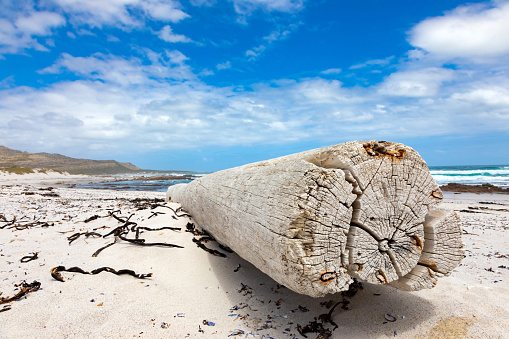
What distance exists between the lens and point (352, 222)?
2.25 metres

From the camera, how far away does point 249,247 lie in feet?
9.10

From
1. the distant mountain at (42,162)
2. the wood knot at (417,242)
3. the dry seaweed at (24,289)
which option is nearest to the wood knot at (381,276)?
the wood knot at (417,242)

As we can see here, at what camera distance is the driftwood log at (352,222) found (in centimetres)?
212

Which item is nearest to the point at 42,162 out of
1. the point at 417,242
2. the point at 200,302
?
the point at 200,302

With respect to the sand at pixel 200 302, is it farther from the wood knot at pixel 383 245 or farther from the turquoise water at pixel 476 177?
the turquoise water at pixel 476 177

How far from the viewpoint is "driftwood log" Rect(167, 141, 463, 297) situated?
2117 mm

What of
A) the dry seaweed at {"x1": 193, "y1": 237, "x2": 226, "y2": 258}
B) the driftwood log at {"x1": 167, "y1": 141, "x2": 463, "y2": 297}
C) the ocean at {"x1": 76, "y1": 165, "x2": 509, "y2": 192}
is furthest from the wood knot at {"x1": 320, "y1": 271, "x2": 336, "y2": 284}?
the ocean at {"x1": 76, "y1": 165, "x2": 509, "y2": 192}

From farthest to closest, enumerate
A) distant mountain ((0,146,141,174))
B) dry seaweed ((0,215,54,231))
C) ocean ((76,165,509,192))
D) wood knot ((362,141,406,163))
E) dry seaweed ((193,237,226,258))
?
distant mountain ((0,146,141,174)) < ocean ((76,165,509,192)) < dry seaweed ((0,215,54,231)) < dry seaweed ((193,237,226,258)) < wood knot ((362,141,406,163))

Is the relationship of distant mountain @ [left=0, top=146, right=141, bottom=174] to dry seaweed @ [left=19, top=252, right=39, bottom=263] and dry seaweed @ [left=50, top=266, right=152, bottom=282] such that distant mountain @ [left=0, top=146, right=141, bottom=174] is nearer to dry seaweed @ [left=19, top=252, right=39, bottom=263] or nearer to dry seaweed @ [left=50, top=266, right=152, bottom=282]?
dry seaweed @ [left=19, top=252, right=39, bottom=263]

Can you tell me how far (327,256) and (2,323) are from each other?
9.34ft

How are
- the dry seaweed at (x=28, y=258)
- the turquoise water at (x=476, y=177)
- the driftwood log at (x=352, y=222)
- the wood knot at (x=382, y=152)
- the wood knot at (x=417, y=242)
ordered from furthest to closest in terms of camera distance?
the turquoise water at (x=476, y=177)
the dry seaweed at (x=28, y=258)
the wood knot at (x=417, y=242)
the wood knot at (x=382, y=152)
the driftwood log at (x=352, y=222)

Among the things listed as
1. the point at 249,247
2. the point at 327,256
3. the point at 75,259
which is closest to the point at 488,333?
the point at 327,256

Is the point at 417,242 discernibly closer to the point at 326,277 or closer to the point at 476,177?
the point at 326,277

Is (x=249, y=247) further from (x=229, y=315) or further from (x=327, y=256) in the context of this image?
(x=327, y=256)
